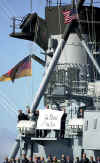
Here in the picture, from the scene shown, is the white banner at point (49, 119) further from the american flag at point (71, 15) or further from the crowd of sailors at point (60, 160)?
the american flag at point (71, 15)

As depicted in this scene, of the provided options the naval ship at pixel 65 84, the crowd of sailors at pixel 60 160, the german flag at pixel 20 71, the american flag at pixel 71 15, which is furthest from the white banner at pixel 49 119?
the american flag at pixel 71 15

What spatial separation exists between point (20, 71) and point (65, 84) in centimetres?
311

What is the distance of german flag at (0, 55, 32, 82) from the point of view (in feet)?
112

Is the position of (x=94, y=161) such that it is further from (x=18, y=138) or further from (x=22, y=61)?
(x=22, y=61)

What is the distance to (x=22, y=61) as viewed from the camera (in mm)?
34938

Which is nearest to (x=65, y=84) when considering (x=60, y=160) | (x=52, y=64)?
(x=52, y=64)

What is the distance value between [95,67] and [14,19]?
22.0ft

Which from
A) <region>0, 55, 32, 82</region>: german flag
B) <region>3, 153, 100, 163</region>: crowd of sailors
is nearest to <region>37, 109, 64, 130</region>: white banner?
<region>3, 153, 100, 163</region>: crowd of sailors

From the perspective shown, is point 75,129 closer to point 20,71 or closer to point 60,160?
point 60,160

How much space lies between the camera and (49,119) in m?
30.8

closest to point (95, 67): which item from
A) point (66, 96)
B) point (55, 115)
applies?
point (66, 96)

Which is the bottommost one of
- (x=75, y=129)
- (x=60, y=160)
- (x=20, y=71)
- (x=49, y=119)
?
(x=60, y=160)

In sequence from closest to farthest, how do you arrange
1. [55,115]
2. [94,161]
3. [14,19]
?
[94,161], [55,115], [14,19]

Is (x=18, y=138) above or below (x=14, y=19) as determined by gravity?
below
